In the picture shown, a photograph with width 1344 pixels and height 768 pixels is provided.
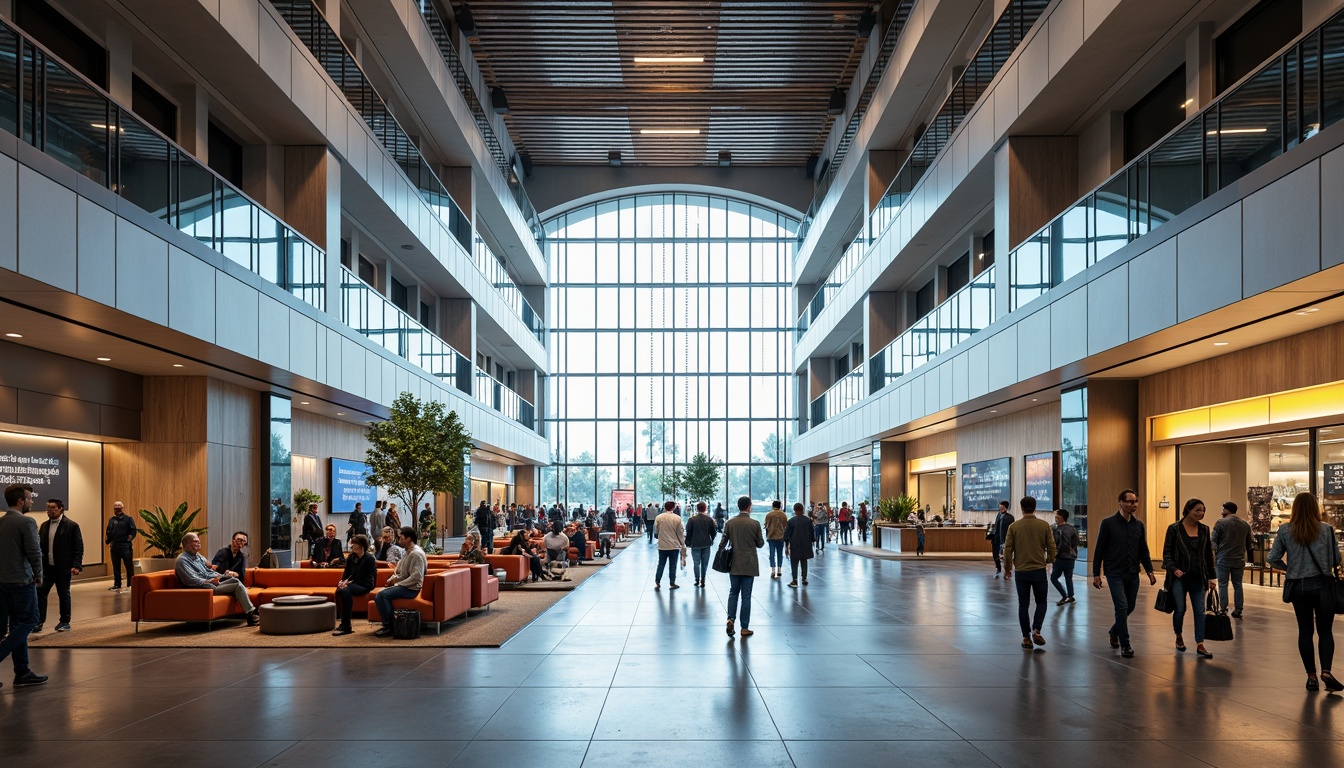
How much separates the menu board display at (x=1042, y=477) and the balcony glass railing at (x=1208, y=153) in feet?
16.9

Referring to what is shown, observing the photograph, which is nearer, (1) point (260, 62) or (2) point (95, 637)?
(2) point (95, 637)

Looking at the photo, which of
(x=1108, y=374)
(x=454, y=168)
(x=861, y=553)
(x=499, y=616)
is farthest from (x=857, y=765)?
(x=454, y=168)

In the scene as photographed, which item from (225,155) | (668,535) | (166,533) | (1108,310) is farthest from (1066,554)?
(225,155)

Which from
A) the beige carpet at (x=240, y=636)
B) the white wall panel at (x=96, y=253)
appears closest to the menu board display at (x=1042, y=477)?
the beige carpet at (x=240, y=636)

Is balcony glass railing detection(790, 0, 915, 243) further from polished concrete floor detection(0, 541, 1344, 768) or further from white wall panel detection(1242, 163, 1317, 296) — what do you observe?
polished concrete floor detection(0, 541, 1344, 768)

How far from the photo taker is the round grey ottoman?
12805mm

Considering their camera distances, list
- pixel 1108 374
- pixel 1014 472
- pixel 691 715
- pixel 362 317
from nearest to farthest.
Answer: pixel 691 715 → pixel 1108 374 → pixel 362 317 → pixel 1014 472

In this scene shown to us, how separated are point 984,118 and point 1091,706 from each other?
16.1m

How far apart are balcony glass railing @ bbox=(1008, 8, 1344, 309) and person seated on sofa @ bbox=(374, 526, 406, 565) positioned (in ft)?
39.2

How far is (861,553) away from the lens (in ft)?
100

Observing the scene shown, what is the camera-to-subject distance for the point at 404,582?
1291cm

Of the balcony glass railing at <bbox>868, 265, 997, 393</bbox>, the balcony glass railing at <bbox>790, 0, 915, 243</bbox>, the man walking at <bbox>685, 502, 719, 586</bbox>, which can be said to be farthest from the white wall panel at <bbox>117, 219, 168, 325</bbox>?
the balcony glass railing at <bbox>790, 0, 915, 243</bbox>

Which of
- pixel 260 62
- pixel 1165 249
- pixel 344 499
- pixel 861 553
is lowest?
pixel 861 553

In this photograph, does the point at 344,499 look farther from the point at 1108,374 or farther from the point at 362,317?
the point at 1108,374
